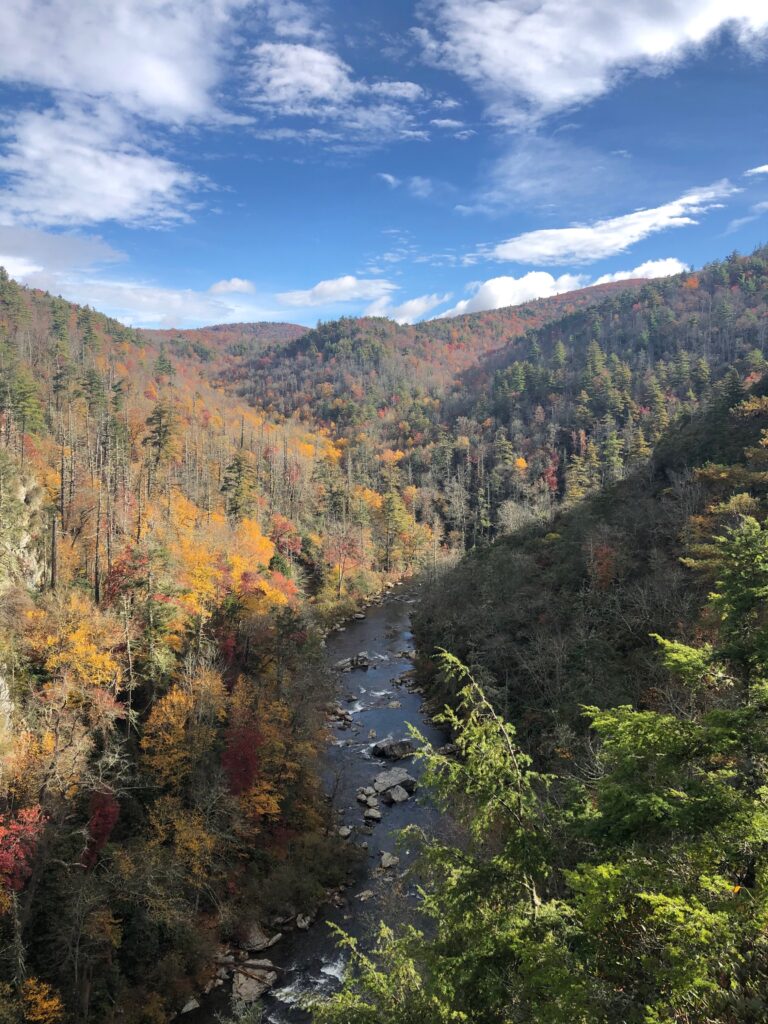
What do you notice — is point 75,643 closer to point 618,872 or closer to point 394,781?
point 394,781

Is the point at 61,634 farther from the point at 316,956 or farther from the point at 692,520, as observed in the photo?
the point at 692,520

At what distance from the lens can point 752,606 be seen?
9.15 meters

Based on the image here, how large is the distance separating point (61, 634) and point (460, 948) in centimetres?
2832

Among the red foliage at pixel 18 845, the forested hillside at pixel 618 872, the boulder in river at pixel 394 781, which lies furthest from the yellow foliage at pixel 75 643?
the forested hillside at pixel 618 872

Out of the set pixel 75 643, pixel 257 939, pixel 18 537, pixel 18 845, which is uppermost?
pixel 18 537

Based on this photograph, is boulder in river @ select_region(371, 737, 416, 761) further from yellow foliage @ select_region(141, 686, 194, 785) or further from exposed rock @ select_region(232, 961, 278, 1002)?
exposed rock @ select_region(232, 961, 278, 1002)

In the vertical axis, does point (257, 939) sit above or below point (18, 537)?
below

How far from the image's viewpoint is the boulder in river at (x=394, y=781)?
32969 mm

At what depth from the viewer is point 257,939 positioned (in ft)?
77.2

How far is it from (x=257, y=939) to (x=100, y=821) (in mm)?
8599

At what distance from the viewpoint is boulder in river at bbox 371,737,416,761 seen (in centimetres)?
3638

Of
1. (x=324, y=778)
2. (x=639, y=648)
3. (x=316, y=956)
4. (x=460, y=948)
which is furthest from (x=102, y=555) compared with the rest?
(x=460, y=948)

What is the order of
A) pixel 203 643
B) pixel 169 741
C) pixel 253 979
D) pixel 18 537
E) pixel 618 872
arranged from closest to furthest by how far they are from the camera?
pixel 618 872, pixel 253 979, pixel 169 741, pixel 203 643, pixel 18 537

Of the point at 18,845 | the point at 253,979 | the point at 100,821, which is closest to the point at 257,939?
the point at 253,979
